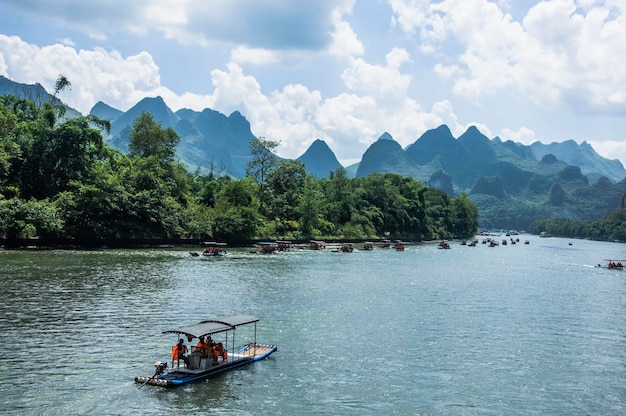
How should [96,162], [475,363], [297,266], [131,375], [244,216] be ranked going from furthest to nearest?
[244,216]
[96,162]
[297,266]
[475,363]
[131,375]

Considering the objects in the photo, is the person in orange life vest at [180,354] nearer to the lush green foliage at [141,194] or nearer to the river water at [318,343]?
the river water at [318,343]

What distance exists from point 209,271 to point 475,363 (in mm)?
35111

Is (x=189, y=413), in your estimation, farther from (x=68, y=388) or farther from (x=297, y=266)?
(x=297, y=266)

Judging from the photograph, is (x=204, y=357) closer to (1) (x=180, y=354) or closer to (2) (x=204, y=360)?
(2) (x=204, y=360)

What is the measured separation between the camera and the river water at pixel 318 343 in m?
19.4

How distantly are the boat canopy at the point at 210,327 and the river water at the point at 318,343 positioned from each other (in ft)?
6.31

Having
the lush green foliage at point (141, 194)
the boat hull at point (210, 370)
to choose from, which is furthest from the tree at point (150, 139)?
the boat hull at point (210, 370)

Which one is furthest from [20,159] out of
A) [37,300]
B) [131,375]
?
[131,375]

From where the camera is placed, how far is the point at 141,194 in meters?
79.6

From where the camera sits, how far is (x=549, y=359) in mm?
26234

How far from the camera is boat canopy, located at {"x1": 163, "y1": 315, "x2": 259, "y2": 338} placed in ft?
70.9

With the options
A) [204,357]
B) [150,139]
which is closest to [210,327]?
[204,357]

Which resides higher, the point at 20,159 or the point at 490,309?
the point at 20,159

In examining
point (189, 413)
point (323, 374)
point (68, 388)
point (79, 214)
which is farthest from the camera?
point (79, 214)
